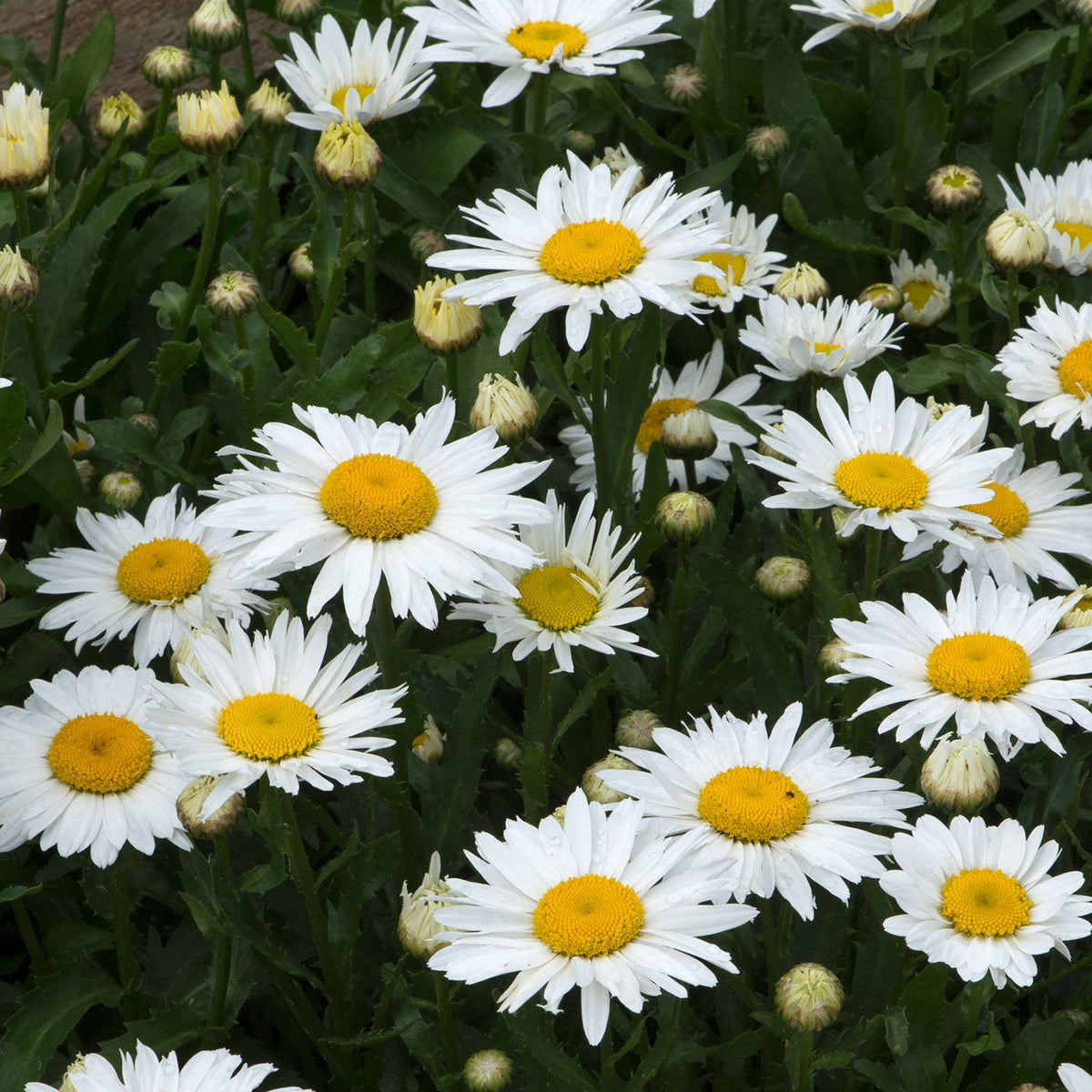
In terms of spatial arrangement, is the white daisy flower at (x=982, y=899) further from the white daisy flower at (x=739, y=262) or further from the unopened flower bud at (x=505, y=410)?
the white daisy flower at (x=739, y=262)

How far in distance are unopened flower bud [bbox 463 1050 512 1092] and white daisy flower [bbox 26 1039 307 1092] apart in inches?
10.9

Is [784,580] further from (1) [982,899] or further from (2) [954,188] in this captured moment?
(2) [954,188]

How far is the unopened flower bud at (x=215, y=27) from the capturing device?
2836 millimetres

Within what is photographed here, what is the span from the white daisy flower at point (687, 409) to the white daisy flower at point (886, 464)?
1.19ft

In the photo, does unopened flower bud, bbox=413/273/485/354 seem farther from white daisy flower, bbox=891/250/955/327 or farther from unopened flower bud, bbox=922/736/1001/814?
white daisy flower, bbox=891/250/955/327

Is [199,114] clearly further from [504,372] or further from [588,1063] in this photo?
[588,1063]

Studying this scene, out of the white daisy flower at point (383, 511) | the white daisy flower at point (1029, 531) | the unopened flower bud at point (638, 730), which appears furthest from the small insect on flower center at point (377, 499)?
the white daisy flower at point (1029, 531)

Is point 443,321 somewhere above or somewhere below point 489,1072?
above

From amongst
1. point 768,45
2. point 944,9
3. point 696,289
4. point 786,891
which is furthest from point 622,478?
point 944,9

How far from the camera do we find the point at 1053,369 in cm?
243

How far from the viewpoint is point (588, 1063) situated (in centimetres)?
210

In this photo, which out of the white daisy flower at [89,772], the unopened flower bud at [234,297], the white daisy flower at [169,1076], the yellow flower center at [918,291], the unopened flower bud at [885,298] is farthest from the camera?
the yellow flower center at [918,291]

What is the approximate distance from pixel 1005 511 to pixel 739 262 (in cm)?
84

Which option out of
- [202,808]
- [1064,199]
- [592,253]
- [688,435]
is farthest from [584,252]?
[1064,199]
